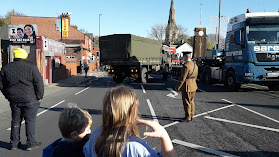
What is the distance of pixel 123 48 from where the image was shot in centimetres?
1702

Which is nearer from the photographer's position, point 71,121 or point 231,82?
point 71,121

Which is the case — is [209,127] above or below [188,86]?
below

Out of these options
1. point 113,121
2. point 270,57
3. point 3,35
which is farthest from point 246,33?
point 3,35

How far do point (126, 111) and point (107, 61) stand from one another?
1623cm

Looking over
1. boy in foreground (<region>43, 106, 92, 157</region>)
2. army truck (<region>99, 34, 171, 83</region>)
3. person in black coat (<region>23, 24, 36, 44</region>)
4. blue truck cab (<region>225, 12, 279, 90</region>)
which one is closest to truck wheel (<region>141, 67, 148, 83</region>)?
army truck (<region>99, 34, 171, 83</region>)

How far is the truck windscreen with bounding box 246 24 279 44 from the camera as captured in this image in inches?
431

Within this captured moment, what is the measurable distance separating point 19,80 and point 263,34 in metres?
10.6

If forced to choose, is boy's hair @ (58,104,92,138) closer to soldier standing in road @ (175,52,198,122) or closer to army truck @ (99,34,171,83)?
soldier standing in road @ (175,52,198,122)

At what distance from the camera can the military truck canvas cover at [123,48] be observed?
16.9 m

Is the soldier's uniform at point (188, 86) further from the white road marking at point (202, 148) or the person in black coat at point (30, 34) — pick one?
the person in black coat at point (30, 34)

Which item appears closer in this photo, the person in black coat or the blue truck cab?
the blue truck cab

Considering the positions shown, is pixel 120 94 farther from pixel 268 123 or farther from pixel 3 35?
pixel 3 35

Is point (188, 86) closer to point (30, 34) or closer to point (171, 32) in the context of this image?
point (30, 34)

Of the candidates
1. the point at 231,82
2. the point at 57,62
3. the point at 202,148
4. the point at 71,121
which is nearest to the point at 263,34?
the point at 231,82
